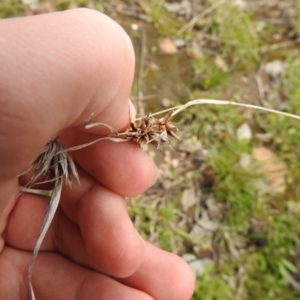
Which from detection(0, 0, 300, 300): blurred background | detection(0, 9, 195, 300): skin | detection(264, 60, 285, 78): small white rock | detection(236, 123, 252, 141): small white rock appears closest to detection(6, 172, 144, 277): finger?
detection(0, 9, 195, 300): skin

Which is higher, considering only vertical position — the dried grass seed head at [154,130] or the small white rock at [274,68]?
the dried grass seed head at [154,130]

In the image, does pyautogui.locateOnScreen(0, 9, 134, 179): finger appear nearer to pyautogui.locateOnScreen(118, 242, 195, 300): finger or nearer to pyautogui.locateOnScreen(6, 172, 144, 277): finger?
pyautogui.locateOnScreen(6, 172, 144, 277): finger

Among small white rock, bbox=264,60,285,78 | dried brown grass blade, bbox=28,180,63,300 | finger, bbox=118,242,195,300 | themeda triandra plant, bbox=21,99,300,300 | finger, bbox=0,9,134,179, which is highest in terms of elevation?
finger, bbox=0,9,134,179

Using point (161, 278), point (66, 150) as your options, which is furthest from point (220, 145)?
point (66, 150)

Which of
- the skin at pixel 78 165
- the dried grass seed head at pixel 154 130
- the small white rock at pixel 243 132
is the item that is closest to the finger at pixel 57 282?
the skin at pixel 78 165

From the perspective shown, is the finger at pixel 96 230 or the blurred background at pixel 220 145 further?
the blurred background at pixel 220 145

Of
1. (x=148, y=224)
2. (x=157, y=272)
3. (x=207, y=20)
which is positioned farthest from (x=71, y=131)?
(x=207, y=20)

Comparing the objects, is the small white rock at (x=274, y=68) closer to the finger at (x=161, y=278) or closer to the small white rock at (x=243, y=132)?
the small white rock at (x=243, y=132)
